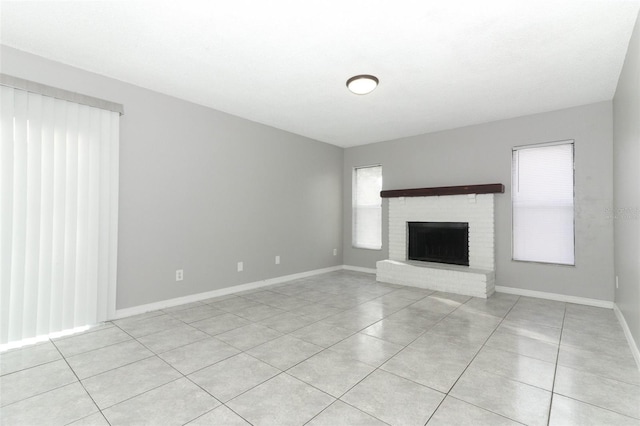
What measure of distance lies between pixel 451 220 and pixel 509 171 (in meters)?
1.07

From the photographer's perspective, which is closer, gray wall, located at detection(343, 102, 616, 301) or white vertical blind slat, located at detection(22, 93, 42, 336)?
white vertical blind slat, located at detection(22, 93, 42, 336)

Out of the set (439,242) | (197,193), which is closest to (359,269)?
(439,242)

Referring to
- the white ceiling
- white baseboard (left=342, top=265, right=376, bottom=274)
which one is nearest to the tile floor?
white baseboard (left=342, top=265, right=376, bottom=274)

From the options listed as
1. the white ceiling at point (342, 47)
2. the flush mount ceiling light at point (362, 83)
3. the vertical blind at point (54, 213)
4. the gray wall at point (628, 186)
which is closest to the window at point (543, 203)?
the gray wall at point (628, 186)

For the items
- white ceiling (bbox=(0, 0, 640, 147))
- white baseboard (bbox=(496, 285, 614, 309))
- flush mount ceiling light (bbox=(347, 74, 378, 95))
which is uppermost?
white ceiling (bbox=(0, 0, 640, 147))

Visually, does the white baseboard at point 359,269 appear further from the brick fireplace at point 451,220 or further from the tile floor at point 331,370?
the tile floor at point 331,370

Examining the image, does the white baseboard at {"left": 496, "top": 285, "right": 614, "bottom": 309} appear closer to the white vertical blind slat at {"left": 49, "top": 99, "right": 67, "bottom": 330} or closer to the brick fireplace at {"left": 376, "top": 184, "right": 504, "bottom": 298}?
the brick fireplace at {"left": 376, "top": 184, "right": 504, "bottom": 298}

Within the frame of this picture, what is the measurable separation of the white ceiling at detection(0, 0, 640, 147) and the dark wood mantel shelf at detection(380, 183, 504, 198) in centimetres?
111

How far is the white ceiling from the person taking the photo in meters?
2.12

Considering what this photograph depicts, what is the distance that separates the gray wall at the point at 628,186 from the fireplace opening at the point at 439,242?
1.73m

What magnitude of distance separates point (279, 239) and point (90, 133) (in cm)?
281

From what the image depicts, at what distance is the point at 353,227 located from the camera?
20.1 ft

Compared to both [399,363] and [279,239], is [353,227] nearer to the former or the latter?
[279,239]

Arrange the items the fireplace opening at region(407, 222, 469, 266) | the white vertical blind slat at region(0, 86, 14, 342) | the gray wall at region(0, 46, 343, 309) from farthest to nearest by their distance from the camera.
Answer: the fireplace opening at region(407, 222, 469, 266) → the gray wall at region(0, 46, 343, 309) → the white vertical blind slat at region(0, 86, 14, 342)
